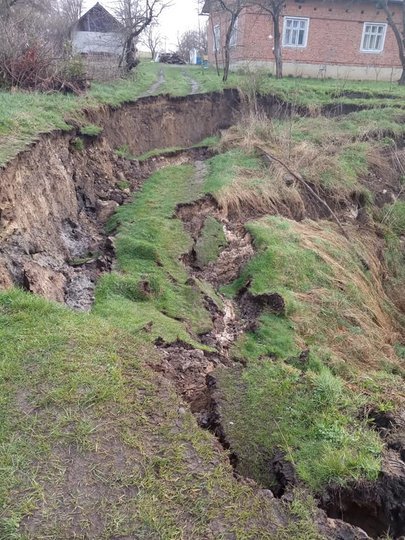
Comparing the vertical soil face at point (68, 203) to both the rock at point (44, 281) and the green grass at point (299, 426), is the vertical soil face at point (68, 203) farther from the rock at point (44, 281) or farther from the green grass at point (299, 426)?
the green grass at point (299, 426)

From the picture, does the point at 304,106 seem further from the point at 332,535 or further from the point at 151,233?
the point at 332,535

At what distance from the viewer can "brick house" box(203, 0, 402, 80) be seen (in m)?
24.6

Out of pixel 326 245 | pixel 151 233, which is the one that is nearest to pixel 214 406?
pixel 151 233

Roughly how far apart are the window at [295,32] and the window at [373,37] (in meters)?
3.62

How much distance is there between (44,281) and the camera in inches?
225

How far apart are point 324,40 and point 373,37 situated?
3.33m

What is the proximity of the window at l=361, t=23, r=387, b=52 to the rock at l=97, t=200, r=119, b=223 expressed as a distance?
22923 mm

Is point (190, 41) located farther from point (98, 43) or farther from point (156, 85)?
point (156, 85)

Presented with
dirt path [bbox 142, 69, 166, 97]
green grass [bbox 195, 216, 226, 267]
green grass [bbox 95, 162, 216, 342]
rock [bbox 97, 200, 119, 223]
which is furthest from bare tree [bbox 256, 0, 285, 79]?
green grass [bbox 195, 216, 226, 267]

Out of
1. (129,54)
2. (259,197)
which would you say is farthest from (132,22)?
(259,197)

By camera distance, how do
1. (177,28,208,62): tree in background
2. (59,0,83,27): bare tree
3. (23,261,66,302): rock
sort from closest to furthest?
(23,261,66,302): rock, (59,0,83,27): bare tree, (177,28,208,62): tree in background

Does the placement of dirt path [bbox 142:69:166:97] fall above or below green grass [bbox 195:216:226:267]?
above

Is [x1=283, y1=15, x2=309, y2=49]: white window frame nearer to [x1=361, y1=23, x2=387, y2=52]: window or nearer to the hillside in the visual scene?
[x1=361, y1=23, x2=387, y2=52]: window

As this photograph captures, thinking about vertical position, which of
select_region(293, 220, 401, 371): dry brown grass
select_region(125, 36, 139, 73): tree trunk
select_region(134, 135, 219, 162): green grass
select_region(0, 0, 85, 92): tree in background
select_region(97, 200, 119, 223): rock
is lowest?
select_region(293, 220, 401, 371): dry brown grass
